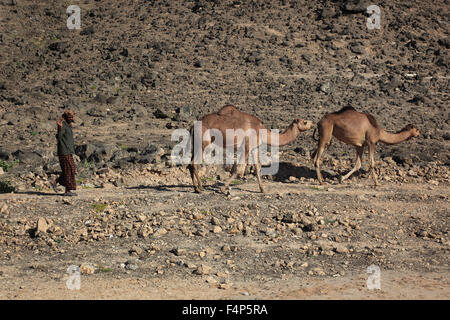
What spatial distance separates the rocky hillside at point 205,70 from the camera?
22.3 m

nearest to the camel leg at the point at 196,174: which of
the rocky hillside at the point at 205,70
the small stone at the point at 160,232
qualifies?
the small stone at the point at 160,232

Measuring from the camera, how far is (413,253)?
41.6ft

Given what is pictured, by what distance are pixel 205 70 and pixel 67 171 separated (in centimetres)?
1451

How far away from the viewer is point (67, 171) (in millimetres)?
14359

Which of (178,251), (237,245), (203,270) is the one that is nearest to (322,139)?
(237,245)

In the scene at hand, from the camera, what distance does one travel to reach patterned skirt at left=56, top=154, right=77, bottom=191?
1425 centimetres

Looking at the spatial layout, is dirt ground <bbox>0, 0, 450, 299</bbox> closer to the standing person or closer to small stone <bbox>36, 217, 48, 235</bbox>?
small stone <bbox>36, 217, 48, 235</bbox>

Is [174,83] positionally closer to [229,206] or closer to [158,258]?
[229,206]

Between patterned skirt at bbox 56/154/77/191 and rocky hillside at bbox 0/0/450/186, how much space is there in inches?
150

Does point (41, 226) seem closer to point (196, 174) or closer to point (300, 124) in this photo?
point (196, 174)

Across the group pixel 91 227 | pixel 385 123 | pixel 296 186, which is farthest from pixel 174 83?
pixel 91 227

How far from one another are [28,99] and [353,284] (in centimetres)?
1805

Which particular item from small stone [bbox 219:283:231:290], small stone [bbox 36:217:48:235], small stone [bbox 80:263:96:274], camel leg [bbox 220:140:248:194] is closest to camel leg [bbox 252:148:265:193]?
camel leg [bbox 220:140:248:194]

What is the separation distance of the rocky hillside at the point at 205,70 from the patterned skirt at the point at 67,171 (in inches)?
150
